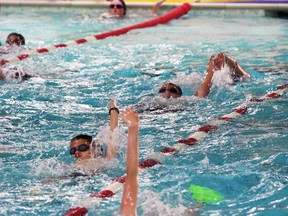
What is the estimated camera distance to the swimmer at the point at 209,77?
6.35 m

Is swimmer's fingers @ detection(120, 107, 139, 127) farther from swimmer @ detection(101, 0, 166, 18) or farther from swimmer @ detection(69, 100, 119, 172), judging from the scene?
swimmer @ detection(101, 0, 166, 18)

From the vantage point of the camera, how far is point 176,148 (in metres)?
4.93

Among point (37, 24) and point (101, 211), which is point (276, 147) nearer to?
point (101, 211)

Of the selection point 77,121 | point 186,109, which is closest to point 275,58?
point 186,109

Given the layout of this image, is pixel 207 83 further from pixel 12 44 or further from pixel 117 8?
pixel 117 8

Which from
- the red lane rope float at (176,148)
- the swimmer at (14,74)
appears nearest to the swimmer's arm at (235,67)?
the red lane rope float at (176,148)

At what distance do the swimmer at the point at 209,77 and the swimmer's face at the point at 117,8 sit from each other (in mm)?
5517

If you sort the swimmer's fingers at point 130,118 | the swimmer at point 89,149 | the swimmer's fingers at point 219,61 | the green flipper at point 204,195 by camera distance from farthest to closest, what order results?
the swimmer's fingers at point 219,61, the swimmer at point 89,149, the green flipper at point 204,195, the swimmer's fingers at point 130,118

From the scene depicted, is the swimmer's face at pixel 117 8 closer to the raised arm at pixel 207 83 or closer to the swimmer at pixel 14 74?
the swimmer at pixel 14 74

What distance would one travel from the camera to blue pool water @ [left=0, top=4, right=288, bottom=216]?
4.11 metres

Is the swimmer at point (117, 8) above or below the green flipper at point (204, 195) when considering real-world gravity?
above

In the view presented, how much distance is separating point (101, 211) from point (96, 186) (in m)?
0.50

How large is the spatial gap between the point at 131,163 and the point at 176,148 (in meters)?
1.75

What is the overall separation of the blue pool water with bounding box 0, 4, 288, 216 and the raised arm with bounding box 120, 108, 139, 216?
1.44ft
